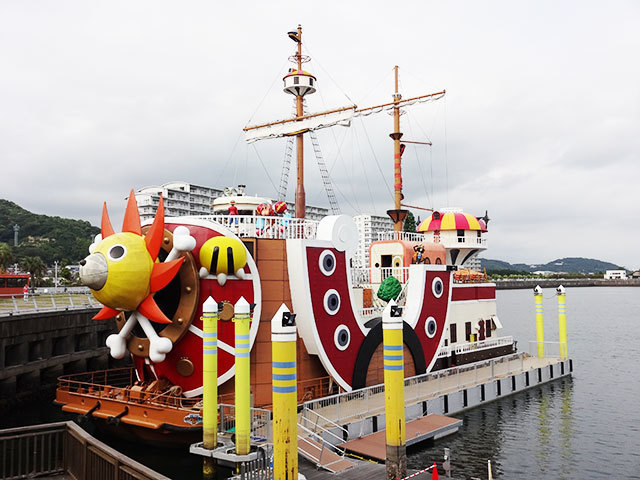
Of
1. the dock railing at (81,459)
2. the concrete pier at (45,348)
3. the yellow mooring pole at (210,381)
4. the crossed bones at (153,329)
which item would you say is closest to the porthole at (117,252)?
the crossed bones at (153,329)

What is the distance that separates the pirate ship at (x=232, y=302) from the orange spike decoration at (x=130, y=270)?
0.09 ft

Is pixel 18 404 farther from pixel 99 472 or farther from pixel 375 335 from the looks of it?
pixel 99 472

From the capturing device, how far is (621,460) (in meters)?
16.7

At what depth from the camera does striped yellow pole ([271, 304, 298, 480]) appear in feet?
31.4

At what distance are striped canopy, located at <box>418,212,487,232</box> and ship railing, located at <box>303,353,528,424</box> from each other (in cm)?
807

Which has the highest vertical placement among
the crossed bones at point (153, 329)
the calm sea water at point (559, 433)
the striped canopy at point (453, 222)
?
the striped canopy at point (453, 222)

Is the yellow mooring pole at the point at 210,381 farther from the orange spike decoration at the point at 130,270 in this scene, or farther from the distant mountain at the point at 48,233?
the distant mountain at the point at 48,233

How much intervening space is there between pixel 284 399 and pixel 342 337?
320 inches

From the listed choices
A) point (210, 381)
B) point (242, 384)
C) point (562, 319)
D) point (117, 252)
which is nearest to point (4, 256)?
point (117, 252)

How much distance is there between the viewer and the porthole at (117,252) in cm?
1342

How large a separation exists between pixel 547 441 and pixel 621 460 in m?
2.33

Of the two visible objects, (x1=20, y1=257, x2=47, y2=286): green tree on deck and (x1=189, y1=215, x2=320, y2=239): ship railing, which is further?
(x1=20, y1=257, x2=47, y2=286): green tree on deck

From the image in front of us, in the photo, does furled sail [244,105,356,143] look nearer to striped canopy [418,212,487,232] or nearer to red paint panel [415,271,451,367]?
red paint panel [415,271,451,367]

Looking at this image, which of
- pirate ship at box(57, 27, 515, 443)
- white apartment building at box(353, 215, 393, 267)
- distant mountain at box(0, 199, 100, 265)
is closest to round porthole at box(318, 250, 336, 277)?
pirate ship at box(57, 27, 515, 443)
